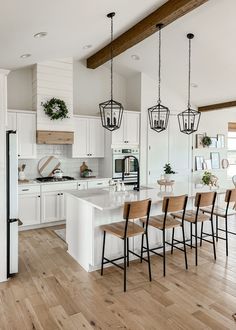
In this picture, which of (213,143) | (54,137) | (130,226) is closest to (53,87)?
(54,137)

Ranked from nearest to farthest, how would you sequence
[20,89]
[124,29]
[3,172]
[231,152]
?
[3,172], [124,29], [20,89], [231,152]

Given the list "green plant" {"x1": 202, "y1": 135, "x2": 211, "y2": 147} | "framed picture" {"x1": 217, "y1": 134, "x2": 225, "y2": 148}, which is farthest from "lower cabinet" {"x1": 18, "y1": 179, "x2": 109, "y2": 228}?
"framed picture" {"x1": 217, "y1": 134, "x2": 225, "y2": 148}

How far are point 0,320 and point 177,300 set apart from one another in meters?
1.73

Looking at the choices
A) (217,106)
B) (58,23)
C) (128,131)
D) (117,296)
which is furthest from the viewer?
(217,106)

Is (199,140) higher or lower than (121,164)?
higher

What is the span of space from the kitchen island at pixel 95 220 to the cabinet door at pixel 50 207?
142cm

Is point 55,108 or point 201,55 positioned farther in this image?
point 55,108

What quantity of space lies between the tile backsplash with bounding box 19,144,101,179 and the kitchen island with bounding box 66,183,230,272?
2068 mm

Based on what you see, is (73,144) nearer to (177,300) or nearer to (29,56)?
(29,56)

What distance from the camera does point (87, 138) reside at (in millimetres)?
6051

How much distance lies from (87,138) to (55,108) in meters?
0.97

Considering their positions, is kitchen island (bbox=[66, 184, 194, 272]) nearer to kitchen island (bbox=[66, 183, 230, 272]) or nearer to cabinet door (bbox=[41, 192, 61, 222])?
kitchen island (bbox=[66, 183, 230, 272])

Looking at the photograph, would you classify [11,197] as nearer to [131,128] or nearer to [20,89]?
[20,89]

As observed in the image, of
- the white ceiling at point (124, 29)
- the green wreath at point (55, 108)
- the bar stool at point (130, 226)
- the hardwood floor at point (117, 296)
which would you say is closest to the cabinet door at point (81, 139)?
the green wreath at point (55, 108)
